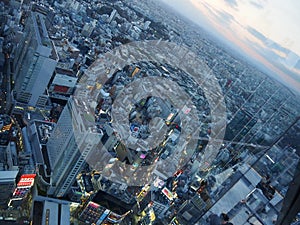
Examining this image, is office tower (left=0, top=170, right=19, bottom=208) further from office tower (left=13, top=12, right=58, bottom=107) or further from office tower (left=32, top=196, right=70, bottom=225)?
office tower (left=13, top=12, right=58, bottom=107)

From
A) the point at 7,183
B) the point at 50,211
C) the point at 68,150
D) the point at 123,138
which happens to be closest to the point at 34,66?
the point at 68,150

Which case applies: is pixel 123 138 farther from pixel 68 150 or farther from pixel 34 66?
pixel 34 66

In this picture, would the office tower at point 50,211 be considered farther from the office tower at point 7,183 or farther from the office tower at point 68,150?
the office tower at point 7,183

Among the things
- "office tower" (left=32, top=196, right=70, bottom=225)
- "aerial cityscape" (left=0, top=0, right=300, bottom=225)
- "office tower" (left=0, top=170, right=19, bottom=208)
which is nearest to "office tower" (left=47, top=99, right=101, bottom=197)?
"aerial cityscape" (left=0, top=0, right=300, bottom=225)

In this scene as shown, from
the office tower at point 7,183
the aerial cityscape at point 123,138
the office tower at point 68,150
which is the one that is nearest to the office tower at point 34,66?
the aerial cityscape at point 123,138

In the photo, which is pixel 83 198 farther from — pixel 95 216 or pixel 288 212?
pixel 288 212
